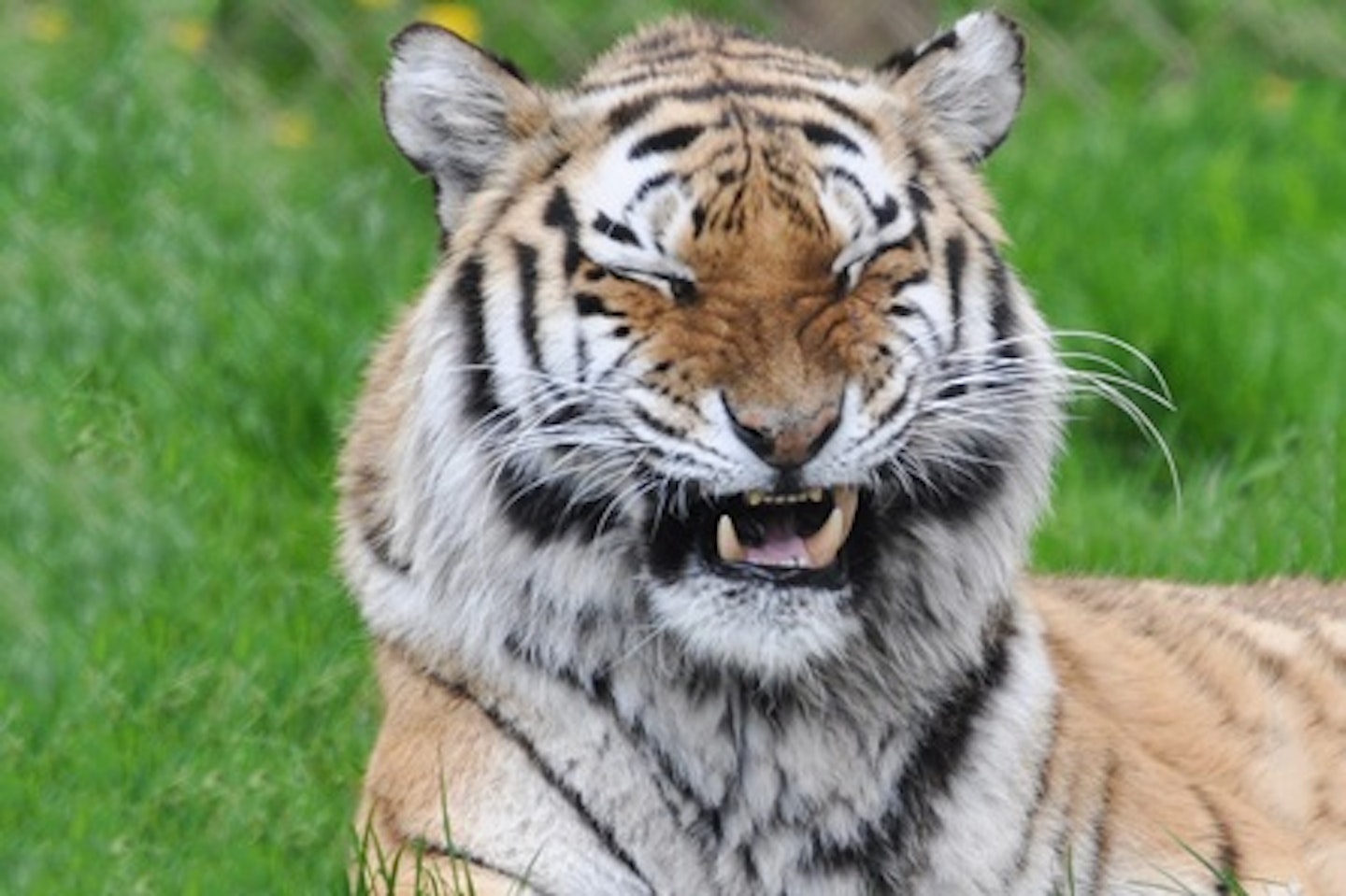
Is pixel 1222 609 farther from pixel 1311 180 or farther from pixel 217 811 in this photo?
pixel 1311 180

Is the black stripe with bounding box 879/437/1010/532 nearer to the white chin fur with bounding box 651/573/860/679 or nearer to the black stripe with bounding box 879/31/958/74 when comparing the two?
the white chin fur with bounding box 651/573/860/679

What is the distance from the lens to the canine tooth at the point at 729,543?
336 centimetres

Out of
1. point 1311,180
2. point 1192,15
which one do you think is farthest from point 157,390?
point 1192,15

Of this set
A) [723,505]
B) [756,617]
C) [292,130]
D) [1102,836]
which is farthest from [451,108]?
[292,130]

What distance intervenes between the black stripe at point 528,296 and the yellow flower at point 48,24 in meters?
2.85

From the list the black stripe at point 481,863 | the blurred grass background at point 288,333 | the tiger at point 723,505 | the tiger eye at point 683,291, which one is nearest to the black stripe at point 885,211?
A: the tiger at point 723,505

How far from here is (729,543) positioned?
3361 mm

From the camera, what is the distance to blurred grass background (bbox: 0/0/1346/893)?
424cm

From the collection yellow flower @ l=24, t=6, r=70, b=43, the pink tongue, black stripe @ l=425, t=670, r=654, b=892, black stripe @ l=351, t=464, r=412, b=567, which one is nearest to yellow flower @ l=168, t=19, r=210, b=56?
yellow flower @ l=24, t=6, r=70, b=43

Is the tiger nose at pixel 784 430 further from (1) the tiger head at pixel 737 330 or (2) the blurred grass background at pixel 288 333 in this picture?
(2) the blurred grass background at pixel 288 333

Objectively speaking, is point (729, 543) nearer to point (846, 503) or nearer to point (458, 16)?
point (846, 503)

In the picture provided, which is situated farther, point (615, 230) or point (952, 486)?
point (952, 486)

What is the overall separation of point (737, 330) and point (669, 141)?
12.8 inches

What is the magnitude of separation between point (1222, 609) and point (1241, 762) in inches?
14.9
